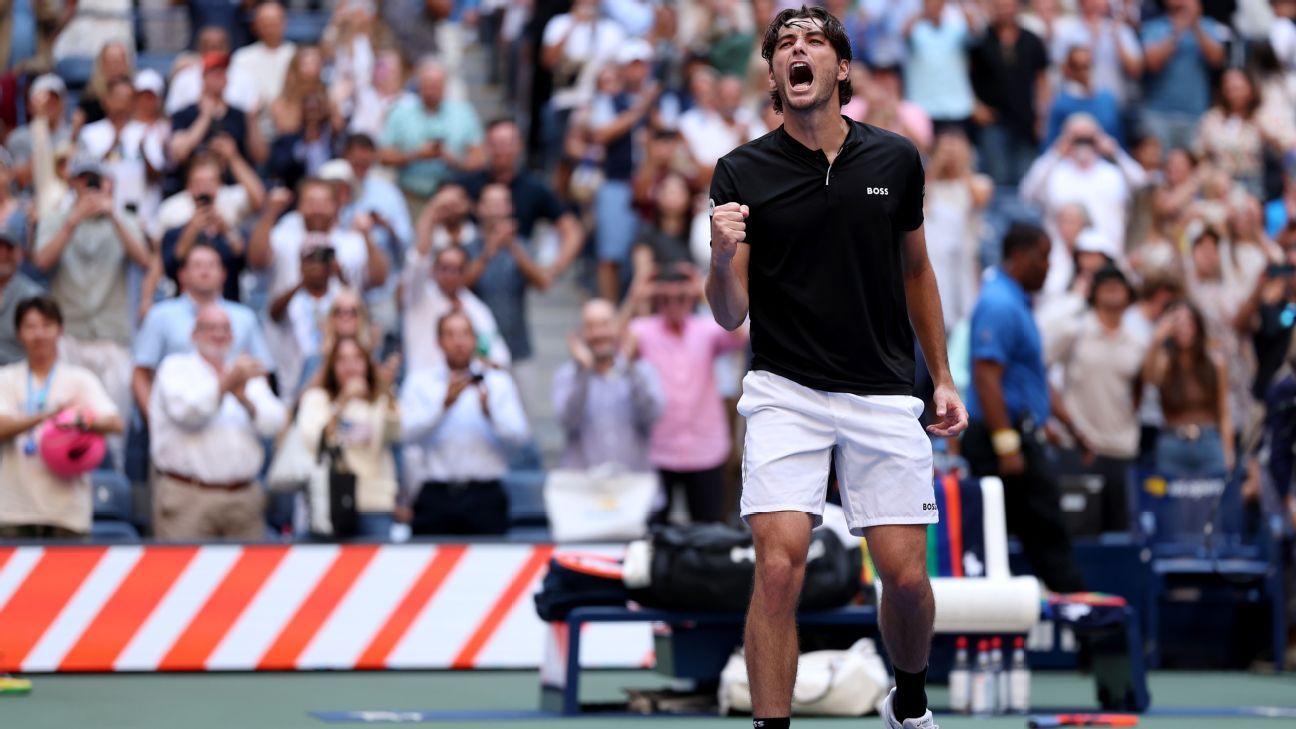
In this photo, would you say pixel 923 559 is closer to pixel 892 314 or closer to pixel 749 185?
pixel 892 314

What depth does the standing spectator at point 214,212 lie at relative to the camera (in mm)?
14227

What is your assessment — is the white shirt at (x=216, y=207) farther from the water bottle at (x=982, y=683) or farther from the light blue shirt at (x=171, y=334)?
the water bottle at (x=982, y=683)

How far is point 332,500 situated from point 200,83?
5019 millimetres

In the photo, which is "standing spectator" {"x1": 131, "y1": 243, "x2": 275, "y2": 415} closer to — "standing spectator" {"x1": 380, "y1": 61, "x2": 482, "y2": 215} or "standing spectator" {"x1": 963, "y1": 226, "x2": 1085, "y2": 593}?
"standing spectator" {"x1": 380, "y1": 61, "x2": 482, "y2": 215}

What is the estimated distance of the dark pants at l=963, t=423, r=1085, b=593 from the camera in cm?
1132

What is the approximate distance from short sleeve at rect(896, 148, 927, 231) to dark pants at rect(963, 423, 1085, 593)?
4.29m

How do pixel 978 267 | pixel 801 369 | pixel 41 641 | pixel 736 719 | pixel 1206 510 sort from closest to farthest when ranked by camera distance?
pixel 801 369
pixel 736 719
pixel 41 641
pixel 1206 510
pixel 978 267

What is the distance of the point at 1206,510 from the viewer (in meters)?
13.7

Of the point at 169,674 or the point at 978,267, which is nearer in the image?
the point at 169,674

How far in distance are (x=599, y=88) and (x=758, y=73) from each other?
1394mm

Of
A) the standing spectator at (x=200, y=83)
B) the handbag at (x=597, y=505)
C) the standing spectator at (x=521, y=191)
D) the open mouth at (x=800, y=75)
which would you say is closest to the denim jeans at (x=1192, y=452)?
the handbag at (x=597, y=505)

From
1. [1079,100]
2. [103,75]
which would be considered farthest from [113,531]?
[1079,100]

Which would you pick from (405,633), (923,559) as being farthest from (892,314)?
(405,633)

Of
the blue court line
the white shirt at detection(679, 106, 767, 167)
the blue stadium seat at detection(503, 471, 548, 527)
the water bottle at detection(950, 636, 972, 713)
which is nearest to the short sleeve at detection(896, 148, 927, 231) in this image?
the blue court line
